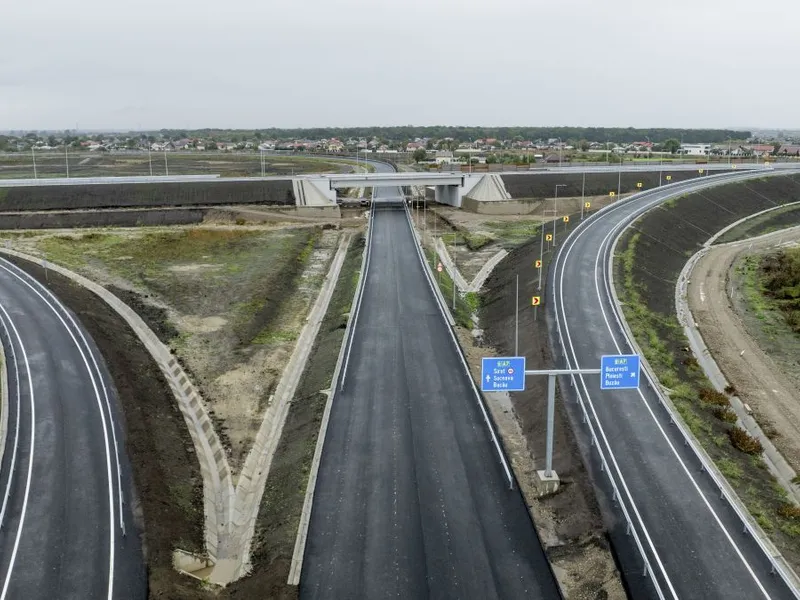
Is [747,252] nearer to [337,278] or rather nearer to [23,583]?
[337,278]

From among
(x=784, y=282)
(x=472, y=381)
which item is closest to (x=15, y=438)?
(x=472, y=381)

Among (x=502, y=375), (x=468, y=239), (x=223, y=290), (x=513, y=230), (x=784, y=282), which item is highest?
(x=513, y=230)

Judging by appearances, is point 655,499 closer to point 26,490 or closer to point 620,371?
point 620,371

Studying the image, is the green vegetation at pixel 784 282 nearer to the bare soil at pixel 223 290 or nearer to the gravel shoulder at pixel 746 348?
the gravel shoulder at pixel 746 348

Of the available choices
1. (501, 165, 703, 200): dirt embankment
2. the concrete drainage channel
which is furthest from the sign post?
(501, 165, 703, 200): dirt embankment

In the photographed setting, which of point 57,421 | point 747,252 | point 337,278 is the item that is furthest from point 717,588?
point 747,252

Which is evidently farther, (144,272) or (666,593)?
(144,272)
